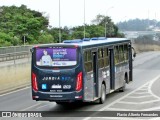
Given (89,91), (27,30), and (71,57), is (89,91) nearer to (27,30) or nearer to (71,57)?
(71,57)

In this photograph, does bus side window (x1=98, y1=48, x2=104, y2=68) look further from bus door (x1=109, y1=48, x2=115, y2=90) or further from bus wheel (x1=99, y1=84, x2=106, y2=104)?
bus door (x1=109, y1=48, x2=115, y2=90)

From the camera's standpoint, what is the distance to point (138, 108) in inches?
712

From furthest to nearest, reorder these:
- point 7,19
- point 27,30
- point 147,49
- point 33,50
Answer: point 147,49 → point 7,19 → point 27,30 → point 33,50

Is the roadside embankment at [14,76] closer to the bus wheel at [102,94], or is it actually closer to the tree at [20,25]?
the bus wheel at [102,94]

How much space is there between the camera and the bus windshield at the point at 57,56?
17.7m

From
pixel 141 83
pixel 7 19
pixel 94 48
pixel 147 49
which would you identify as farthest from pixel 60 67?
pixel 147 49

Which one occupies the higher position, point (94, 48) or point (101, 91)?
point (94, 48)

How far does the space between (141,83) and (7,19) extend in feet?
172

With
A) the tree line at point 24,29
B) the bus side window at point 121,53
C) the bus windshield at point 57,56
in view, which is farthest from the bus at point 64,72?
the tree line at point 24,29

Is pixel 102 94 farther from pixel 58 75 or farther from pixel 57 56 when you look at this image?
pixel 57 56

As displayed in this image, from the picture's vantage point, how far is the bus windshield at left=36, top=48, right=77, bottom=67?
17.7 m

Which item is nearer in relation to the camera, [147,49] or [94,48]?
[94,48]

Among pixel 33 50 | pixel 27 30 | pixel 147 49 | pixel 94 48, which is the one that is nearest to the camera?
pixel 33 50

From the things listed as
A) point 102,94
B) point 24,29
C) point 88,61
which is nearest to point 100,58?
point 102,94
